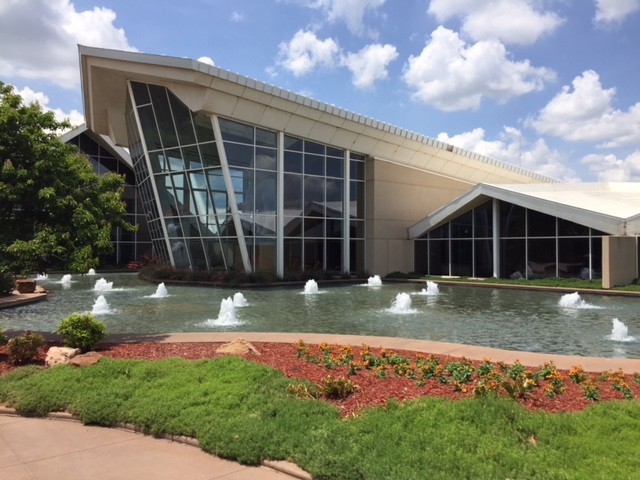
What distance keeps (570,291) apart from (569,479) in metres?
21.4

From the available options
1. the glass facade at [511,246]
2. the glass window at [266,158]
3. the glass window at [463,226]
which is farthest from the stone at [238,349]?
the glass window at [463,226]

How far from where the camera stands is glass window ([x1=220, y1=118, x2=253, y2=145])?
24.5 meters

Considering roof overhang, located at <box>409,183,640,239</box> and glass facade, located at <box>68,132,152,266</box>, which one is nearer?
roof overhang, located at <box>409,183,640,239</box>

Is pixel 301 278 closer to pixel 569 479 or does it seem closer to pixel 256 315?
pixel 256 315

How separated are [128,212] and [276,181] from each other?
21.2 meters

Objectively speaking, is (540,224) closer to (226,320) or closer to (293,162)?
(293,162)

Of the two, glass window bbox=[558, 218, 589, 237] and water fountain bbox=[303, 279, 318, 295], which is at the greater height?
glass window bbox=[558, 218, 589, 237]

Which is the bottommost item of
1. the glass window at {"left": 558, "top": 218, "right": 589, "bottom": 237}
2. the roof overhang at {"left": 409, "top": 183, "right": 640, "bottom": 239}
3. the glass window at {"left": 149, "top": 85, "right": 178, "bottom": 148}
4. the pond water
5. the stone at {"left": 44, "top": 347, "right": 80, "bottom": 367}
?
the pond water

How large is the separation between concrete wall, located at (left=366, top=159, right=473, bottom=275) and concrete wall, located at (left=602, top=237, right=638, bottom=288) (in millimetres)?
12031

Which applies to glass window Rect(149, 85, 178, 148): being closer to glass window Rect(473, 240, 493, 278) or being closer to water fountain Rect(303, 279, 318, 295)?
water fountain Rect(303, 279, 318, 295)

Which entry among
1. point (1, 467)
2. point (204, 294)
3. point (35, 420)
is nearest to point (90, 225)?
point (35, 420)

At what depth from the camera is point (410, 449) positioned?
444 cm

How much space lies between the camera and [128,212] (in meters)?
42.8

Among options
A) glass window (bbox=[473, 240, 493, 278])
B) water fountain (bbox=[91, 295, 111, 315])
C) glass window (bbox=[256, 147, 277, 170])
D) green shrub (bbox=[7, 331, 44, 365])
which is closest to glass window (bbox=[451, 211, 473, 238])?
glass window (bbox=[473, 240, 493, 278])
